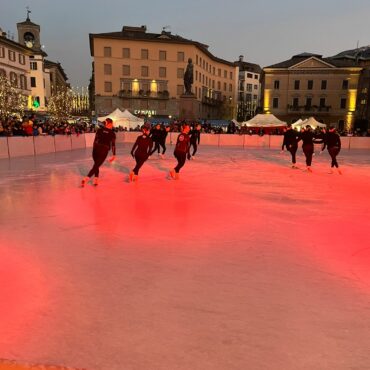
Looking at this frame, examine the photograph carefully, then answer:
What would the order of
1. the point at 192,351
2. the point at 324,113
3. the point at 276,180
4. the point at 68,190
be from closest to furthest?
the point at 192,351 → the point at 68,190 → the point at 276,180 → the point at 324,113

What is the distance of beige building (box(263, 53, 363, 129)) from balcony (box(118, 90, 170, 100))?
1790 centimetres

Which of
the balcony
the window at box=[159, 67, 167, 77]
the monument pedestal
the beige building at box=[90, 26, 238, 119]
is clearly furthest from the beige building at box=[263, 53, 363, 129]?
the monument pedestal

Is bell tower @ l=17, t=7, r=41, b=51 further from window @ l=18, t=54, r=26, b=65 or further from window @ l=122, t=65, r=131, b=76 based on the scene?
window @ l=122, t=65, r=131, b=76

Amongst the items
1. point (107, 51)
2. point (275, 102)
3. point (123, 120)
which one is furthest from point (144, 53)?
point (123, 120)

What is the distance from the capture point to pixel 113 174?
10930 mm

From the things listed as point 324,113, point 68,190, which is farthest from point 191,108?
point 324,113

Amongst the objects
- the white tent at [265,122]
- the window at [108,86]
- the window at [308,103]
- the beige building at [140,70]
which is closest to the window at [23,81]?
the beige building at [140,70]

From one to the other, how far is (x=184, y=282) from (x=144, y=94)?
5258 centimetres

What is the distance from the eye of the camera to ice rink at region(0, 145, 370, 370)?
8.26ft

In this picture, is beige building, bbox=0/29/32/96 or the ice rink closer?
the ice rink

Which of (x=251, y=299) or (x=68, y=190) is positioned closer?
(x=251, y=299)

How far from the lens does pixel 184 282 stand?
11.9 ft

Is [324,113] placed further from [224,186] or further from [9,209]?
[9,209]

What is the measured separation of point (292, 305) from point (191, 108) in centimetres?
2682
